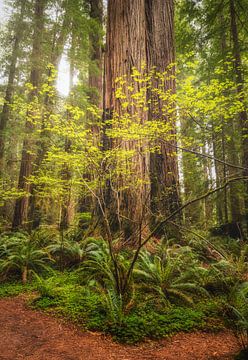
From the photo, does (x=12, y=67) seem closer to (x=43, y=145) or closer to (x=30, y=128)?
(x=30, y=128)

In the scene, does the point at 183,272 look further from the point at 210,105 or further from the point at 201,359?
the point at 210,105

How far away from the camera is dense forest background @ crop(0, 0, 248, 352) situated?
13.5 feet

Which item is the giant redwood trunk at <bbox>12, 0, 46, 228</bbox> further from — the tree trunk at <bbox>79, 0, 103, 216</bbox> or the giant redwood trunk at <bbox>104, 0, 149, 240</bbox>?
the giant redwood trunk at <bbox>104, 0, 149, 240</bbox>

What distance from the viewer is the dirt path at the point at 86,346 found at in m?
2.46

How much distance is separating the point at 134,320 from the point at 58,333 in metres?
0.94

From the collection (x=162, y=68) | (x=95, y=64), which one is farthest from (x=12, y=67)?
(x=162, y=68)

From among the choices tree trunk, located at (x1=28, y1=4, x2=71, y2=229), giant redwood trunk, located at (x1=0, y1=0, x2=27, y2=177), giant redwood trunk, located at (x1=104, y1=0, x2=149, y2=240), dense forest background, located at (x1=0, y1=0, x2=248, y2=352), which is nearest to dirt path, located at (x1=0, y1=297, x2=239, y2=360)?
dense forest background, located at (x1=0, y1=0, x2=248, y2=352)

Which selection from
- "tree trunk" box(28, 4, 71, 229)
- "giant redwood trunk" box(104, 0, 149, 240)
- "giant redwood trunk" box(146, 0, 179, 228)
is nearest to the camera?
"giant redwood trunk" box(104, 0, 149, 240)

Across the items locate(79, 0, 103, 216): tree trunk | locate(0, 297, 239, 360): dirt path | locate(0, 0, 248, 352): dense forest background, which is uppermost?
locate(79, 0, 103, 216): tree trunk

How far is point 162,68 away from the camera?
759 cm

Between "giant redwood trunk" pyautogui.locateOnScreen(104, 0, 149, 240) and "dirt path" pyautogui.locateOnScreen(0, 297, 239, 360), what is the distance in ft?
9.35

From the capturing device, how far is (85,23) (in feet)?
28.0

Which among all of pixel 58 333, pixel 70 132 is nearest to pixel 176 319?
pixel 58 333

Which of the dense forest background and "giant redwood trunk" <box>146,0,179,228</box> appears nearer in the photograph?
the dense forest background
